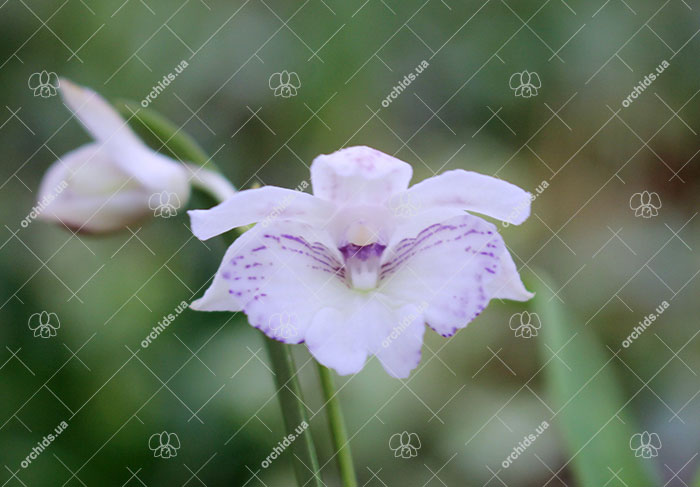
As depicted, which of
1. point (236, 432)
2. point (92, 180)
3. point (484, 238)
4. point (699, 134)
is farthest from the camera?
point (699, 134)

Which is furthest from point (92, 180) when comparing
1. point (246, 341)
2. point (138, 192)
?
point (246, 341)

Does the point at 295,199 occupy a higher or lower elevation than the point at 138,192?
higher

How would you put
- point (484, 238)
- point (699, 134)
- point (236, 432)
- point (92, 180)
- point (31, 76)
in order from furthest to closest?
point (699, 134), point (31, 76), point (236, 432), point (92, 180), point (484, 238)

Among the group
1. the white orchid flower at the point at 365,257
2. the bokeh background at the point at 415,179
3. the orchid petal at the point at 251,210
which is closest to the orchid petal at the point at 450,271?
the white orchid flower at the point at 365,257

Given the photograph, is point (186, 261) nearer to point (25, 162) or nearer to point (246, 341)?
point (246, 341)

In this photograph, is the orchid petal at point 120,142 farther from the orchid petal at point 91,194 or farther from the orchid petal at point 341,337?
the orchid petal at point 341,337

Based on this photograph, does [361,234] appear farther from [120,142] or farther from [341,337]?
[120,142]

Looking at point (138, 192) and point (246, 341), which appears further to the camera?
point (246, 341)

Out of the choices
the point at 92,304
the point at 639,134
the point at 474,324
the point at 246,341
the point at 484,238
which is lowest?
the point at 92,304
